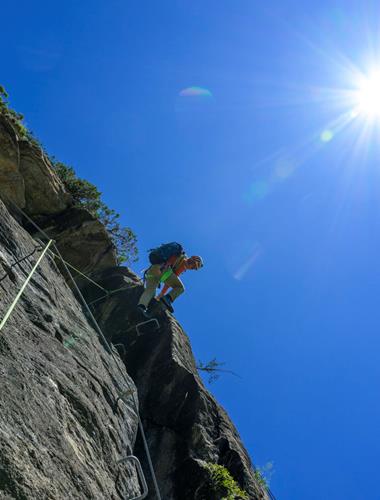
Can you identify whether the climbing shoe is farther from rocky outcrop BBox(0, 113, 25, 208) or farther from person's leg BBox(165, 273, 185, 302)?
rocky outcrop BBox(0, 113, 25, 208)

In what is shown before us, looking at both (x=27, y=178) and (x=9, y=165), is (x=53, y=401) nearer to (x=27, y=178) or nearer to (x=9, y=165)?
(x=9, y=165)

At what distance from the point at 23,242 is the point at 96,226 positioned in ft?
21.4

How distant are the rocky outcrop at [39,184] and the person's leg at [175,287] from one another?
431cm

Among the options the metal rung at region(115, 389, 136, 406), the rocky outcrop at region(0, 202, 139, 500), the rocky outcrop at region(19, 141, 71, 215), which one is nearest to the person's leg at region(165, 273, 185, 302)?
the rocky outcrop at region(19, 141, 71, 215)

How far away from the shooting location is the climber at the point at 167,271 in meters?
11.8

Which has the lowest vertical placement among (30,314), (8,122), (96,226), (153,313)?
(30,314)

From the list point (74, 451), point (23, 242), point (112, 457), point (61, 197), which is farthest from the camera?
point (61, 197)

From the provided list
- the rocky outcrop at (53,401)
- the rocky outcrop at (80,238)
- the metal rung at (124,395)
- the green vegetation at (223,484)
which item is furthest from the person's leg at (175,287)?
the metal rung at (124,395)

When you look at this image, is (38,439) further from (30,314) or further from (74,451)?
(30,314)

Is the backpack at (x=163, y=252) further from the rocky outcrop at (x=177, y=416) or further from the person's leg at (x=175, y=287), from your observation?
the rocky outcrop at (x=177, y=416)

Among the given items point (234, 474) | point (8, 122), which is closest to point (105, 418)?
point (234, 474)

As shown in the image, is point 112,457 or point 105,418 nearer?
point 112,457

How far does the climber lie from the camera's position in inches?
465

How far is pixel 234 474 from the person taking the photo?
9.37m
